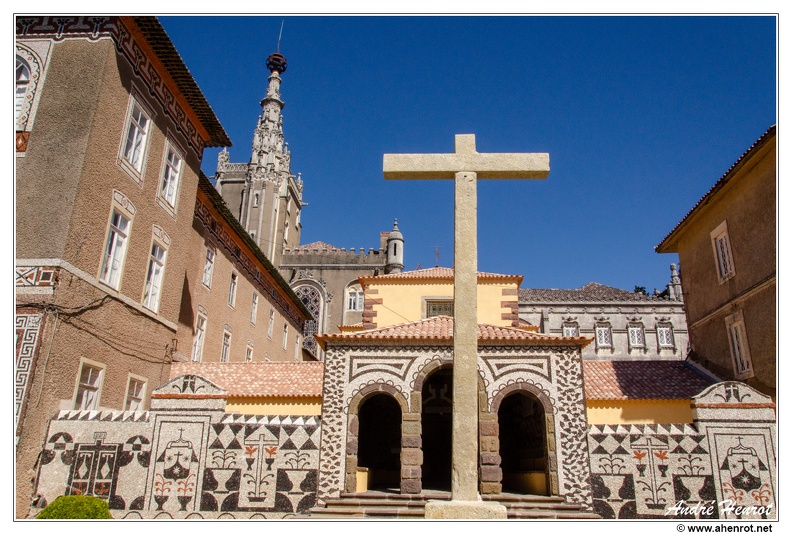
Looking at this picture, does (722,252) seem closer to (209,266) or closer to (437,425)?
(437,425)

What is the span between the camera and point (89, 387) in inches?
472

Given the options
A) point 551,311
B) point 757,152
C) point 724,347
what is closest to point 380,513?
point 724,347

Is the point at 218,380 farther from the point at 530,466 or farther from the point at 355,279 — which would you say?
the point at 355,279

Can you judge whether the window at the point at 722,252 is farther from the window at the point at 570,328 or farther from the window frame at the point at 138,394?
the window at the point at 570,328

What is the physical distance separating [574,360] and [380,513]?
5.59 meters

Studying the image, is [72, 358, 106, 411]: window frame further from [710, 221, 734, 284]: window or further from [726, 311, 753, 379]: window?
[710, 221, 734, 284]: window

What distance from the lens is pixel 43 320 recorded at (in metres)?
10.6

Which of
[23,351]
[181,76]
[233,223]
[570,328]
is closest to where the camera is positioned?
[23,351]

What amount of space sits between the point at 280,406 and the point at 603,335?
2862cm

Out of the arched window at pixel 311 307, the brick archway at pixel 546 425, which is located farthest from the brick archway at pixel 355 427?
the arched window at pixel 311 307

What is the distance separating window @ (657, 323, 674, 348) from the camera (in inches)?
1468

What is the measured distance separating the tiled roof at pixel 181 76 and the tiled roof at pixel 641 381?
41.6ft

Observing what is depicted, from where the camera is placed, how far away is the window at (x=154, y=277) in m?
14.5

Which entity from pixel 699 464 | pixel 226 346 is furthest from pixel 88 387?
pixel 699 464
